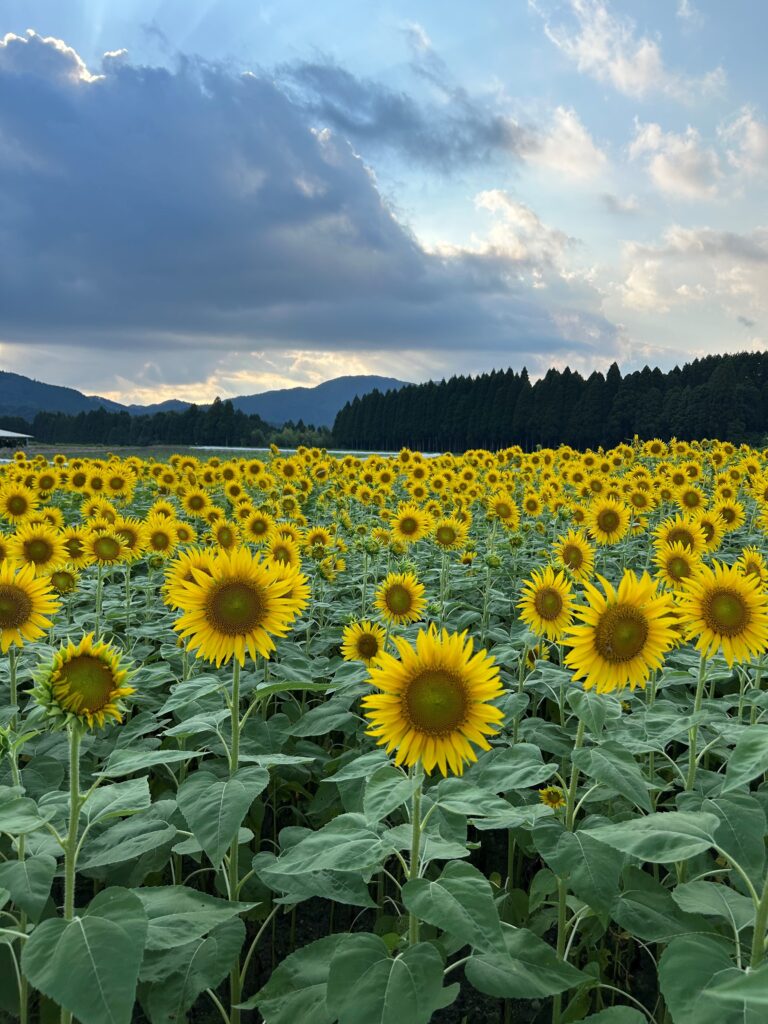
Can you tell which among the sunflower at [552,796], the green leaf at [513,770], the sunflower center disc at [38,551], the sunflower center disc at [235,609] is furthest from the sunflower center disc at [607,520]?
the sunflower center disc at [235,609]

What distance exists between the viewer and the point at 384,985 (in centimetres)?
190

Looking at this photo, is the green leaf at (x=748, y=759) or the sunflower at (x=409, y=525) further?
the sunflower at (x=409, y=525)

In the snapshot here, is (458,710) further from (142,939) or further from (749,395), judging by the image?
(749,395)

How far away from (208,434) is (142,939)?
97381mm

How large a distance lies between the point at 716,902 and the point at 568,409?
239 ft

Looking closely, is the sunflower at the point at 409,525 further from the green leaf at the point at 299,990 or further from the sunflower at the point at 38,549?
the green leaf at the point at 299,990

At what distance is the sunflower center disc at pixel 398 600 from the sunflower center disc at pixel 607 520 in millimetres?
3974

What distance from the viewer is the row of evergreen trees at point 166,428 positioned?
313ft

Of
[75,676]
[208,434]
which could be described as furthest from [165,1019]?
[208,434]

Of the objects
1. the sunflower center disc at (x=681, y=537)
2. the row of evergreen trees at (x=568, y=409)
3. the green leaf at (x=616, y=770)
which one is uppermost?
the row of evergreen trees at (x=568, y=409)

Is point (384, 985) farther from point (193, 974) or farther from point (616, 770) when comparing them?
point (616, 770)

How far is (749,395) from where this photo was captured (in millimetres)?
57000

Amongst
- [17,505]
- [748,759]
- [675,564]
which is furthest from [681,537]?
[17,505]

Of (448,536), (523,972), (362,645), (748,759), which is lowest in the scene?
(523,972)
